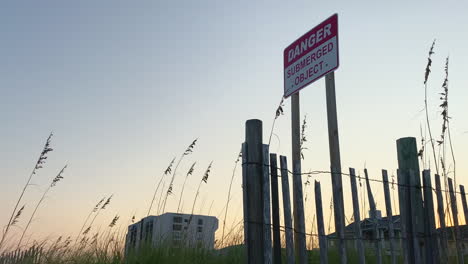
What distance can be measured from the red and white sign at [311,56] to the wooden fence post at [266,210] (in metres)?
0.83

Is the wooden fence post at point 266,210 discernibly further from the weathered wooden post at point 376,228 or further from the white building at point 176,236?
the white building at point 176,236

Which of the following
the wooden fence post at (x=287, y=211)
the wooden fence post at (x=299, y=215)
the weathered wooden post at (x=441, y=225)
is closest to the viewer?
the wooden fence post at (x=287, y=211)

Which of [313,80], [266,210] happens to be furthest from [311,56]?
[266,210]

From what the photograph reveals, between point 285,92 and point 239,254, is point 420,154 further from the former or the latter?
point 239,254

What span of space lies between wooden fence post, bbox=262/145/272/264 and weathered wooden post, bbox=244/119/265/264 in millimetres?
26

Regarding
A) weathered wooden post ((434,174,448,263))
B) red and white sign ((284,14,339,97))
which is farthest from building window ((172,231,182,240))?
weathered wooden post ((434,174,448,263))

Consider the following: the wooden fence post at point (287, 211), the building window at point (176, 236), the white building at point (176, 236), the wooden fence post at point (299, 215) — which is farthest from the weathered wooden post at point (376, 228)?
the building window at point (176, 236)

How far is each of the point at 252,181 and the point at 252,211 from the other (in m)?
0.26

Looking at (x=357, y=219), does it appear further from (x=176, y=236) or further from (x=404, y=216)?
(x=176, y=236)

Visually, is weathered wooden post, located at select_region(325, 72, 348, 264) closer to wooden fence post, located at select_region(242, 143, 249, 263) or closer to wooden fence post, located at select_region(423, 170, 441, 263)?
wooden fence post, located at select_region(242, 143, 249, 263)

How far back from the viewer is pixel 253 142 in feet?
13.1

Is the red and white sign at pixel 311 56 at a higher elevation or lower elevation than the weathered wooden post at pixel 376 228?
higher

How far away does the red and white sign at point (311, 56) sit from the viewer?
165 inches

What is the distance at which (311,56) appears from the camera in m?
4.36
